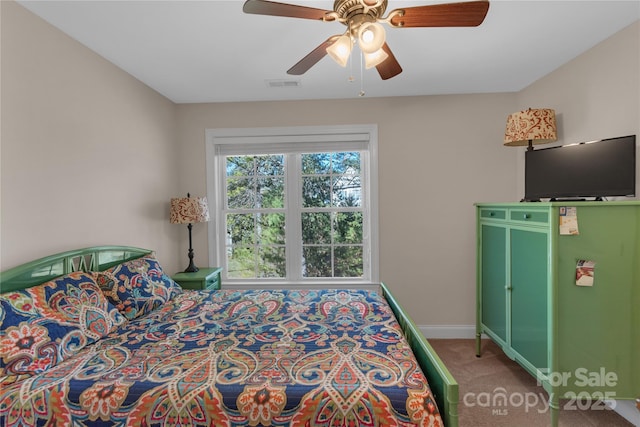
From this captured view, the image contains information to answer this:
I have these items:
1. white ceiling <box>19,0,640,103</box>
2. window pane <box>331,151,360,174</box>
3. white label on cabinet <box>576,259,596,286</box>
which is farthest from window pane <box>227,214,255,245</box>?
white label on cabinet <box>576,259,596,286</box>

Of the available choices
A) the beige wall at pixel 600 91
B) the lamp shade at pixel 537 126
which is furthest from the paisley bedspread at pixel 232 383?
the beige wall at pixel 600 91

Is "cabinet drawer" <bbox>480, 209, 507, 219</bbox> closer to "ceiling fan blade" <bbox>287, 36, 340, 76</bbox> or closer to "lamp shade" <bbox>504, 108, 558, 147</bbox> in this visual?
"lamp shade" <bbox>504, 108, 558, 147</bbox>

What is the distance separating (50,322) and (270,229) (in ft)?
6.91

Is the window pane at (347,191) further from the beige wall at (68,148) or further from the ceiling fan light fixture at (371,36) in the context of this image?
the ceiling fan light fixture at (371,36)

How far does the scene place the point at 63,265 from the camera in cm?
187

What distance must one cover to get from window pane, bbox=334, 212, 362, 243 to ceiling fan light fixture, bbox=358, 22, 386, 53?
2163 millimetres

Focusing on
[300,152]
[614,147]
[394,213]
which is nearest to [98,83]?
[300,152]

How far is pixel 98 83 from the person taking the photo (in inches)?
88.5

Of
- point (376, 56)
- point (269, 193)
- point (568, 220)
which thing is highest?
point (376, 56)

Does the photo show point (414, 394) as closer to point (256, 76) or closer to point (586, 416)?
point (586, 416)

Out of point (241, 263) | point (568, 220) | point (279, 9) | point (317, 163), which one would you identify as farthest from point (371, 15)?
point (241, 263)

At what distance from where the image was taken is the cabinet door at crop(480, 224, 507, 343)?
242 centimetres

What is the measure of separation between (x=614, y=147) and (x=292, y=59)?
7.46ft

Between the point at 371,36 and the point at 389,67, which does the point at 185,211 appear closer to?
the point at 389,67
